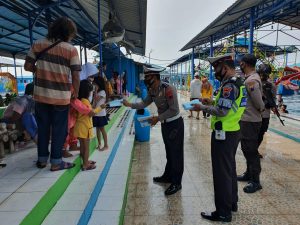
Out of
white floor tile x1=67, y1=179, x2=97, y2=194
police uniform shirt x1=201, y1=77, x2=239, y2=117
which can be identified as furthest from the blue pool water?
white floor tile x1=67, y1=179, x2=97, y2=194

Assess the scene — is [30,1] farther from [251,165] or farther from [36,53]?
[251,165]

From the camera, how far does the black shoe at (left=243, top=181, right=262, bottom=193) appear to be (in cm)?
383

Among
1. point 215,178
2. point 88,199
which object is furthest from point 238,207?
point 88,199

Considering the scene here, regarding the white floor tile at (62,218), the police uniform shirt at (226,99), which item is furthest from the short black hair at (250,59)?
the white floor tile at (62,218)

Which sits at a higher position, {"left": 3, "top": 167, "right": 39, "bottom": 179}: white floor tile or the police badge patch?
the police badge patch

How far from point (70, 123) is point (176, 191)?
1725 mm

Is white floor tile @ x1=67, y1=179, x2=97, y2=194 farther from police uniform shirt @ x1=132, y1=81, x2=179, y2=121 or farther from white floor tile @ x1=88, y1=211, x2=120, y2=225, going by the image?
police uniform shirt @ x1=132, y1=81, x2=179, y2=121

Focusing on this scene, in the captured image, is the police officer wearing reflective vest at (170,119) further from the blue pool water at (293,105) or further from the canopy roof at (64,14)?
the blue pool water at (293,105)

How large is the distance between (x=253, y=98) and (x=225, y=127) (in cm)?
119

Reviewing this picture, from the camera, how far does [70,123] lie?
380 cm

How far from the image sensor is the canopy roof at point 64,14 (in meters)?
5.96

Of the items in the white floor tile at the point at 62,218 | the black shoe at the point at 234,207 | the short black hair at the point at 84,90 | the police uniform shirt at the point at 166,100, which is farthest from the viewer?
the short black hair at the point at 84,90

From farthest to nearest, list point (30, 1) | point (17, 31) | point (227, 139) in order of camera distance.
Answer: point (17, 31), point (30, 1), point (227, 139)

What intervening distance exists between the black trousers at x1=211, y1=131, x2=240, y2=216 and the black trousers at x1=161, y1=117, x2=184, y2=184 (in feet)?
2.55
